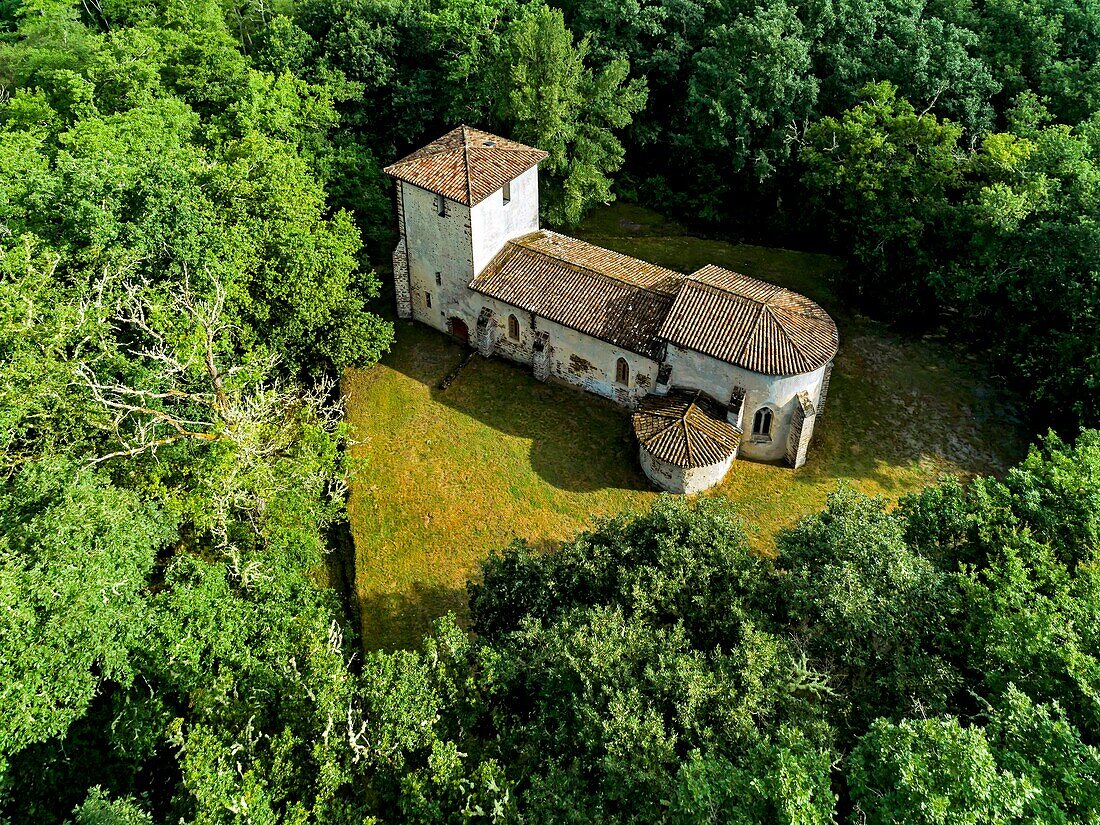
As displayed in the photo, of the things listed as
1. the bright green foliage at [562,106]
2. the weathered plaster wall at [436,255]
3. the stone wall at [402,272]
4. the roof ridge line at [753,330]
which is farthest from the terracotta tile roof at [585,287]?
the bright green foliage at [562,106]

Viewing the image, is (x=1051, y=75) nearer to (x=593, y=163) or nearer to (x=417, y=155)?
(x=593, y=163)

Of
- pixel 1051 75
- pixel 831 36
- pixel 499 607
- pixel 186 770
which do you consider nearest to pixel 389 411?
pixel 499 607

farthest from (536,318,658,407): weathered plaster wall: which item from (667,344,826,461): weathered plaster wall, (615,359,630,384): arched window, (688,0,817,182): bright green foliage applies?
(688,0,817,182): bright green foliage

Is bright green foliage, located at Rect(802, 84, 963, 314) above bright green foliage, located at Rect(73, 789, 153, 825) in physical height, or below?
above

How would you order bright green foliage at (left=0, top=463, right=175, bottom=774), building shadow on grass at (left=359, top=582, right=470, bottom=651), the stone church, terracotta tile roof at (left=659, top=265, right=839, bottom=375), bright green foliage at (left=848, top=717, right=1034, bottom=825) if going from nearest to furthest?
bright green foliage at (left=848, top=717, right=1034, bottom=825), bright green foliage at (left=0, top=463, right=175, bottom=774), building shadow on grass at (left=359, top=582, right=470, bottom=651), terracotta tile roof at (left=659, top=265, right=839, bottom=375), the stone church

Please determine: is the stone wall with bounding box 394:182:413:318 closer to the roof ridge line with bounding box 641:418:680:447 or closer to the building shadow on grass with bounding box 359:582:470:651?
the roof ridge line with bounding box 641:418:680:447

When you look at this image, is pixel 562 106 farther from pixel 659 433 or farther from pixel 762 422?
pixel 762 422

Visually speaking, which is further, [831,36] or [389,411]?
[831,36]
